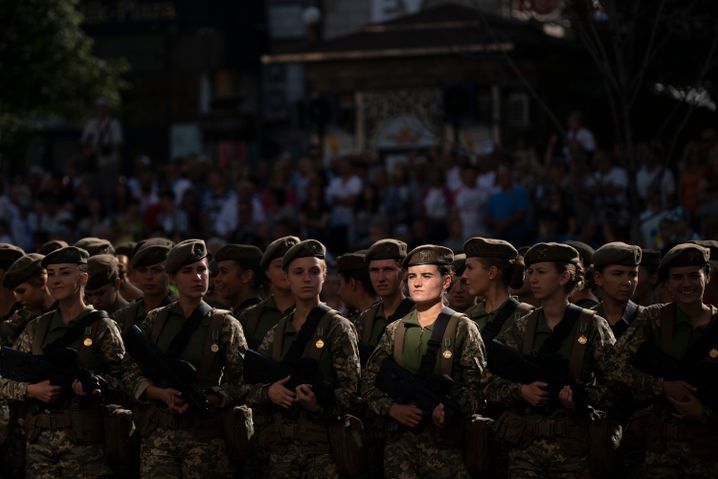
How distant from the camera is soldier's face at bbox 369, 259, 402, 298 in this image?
37.3ft

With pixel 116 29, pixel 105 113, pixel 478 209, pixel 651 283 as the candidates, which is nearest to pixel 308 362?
pixel 651 283

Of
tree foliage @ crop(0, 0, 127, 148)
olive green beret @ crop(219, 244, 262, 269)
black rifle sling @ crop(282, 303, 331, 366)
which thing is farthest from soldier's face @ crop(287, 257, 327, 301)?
tree foliage @ crop(0, 0, 127, 148)

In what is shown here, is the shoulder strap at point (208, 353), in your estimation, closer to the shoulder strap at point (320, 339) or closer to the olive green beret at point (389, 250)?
the shoulder strap at point (320, 339)

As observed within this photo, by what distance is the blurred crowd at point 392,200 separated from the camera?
59.9 feet

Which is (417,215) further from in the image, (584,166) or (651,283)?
(651,283)

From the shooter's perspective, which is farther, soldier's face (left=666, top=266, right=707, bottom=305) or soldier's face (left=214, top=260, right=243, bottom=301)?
soldier's face (left=214, top=260, right=243, bottom=301)

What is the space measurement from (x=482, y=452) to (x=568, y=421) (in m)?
0.56

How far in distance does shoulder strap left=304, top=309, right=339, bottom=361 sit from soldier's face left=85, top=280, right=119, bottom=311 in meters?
2.73

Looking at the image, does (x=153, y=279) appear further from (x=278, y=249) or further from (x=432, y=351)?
(x=432, y=351)

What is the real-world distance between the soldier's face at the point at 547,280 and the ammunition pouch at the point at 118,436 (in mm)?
2934

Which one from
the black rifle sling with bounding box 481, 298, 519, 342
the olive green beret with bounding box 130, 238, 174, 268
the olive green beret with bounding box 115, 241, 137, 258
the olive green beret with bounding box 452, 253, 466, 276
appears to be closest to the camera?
the black rifle sling with bounding box 481, 298, 519, 342

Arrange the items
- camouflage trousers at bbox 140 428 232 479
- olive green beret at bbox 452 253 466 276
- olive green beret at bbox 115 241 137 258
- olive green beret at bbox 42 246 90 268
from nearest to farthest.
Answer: camouflage trousers at bbox 140 428 232 479, olive green beret at bbox 42 246 90 268, olive green beret at bbox 452 253 466 276, olive green beret at bbox 115 241 137 258

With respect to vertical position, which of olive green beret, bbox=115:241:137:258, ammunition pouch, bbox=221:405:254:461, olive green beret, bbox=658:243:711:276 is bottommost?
ammunition pouch, bbox=221:405:254:461

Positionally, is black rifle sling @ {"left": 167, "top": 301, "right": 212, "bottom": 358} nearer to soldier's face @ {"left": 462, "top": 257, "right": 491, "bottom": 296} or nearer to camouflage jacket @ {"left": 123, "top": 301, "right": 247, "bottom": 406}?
camouflage jacket @ {"left": 123, "top": 301, "right": 247, "bottom": 406}
